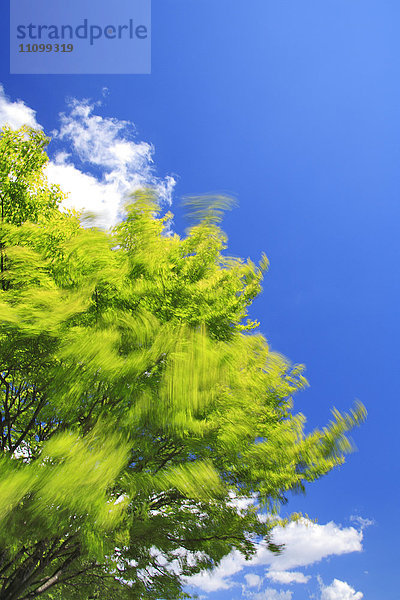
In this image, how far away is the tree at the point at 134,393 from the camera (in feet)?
9.68

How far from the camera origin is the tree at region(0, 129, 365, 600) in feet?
9.68

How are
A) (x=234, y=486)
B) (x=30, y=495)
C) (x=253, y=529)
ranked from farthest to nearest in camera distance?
1. (x=253, y=529)
2. (x=234, y=486)
3. (x=30, y=495)

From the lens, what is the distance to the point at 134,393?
336 cm

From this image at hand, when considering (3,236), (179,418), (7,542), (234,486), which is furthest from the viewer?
(234,486)

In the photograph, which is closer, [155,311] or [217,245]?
[155,311]

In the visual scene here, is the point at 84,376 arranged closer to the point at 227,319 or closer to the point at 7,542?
the point at 7,542

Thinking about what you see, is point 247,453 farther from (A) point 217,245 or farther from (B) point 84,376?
(A) point 217,245

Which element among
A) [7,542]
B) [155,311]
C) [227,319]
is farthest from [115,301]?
[7,542]

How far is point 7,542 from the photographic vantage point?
3.32 meters

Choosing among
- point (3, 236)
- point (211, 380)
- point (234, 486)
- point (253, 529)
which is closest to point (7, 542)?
point (211, 380)

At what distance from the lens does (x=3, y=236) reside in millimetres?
4324

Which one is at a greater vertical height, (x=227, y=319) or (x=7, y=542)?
(x=227, y=319)

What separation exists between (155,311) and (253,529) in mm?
3826

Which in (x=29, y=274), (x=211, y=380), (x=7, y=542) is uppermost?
(x=29, y=274)
